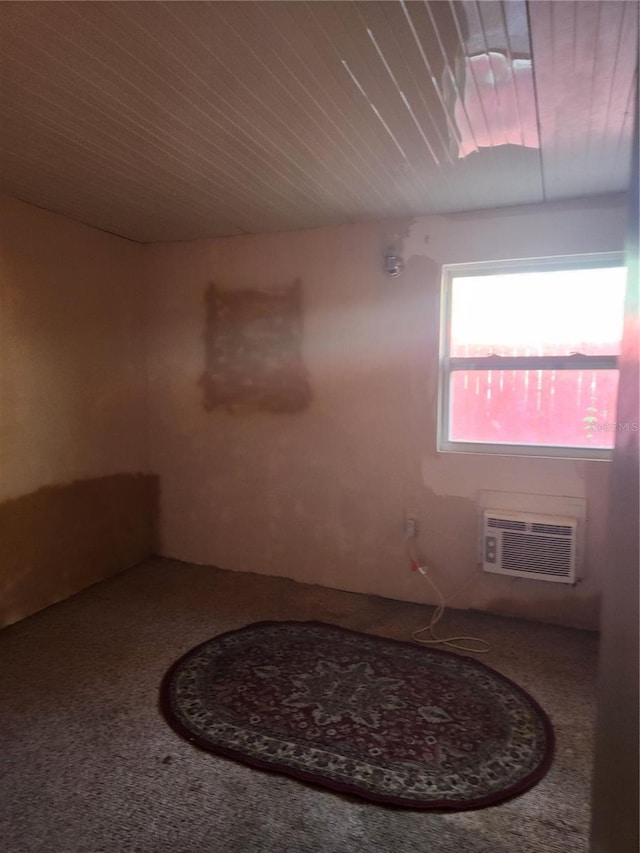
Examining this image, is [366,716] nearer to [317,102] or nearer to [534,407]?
[534,407]

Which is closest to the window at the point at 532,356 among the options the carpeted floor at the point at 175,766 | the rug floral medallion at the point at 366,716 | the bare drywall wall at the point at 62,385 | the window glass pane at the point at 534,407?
the window glass pane at the point at 534,407

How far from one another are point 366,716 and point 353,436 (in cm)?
164

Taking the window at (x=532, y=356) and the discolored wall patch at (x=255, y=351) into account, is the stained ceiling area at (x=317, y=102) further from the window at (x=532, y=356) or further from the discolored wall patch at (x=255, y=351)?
the discolored wall patch at (x=255, y=351)

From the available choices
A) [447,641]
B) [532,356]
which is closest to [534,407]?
[532,356]

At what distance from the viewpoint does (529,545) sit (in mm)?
2881

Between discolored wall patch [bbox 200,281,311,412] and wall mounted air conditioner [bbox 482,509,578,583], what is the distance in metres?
1.40

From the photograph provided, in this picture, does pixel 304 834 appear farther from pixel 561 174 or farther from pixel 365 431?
pixel 561 174

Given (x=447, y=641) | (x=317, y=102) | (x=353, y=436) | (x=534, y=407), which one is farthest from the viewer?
(x=353, y=436)

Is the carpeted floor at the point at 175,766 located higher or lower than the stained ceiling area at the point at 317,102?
lower

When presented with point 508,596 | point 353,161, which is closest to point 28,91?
point 353,161

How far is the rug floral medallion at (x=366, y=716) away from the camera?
183 cm

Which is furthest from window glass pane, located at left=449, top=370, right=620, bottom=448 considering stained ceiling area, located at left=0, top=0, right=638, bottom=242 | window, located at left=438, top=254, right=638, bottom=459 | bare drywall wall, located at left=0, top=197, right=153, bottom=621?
bare drywall wall, located at left=0, top=197, right=153, bottom=621

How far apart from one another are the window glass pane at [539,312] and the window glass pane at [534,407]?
0.46 feet

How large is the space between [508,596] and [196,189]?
282cm
